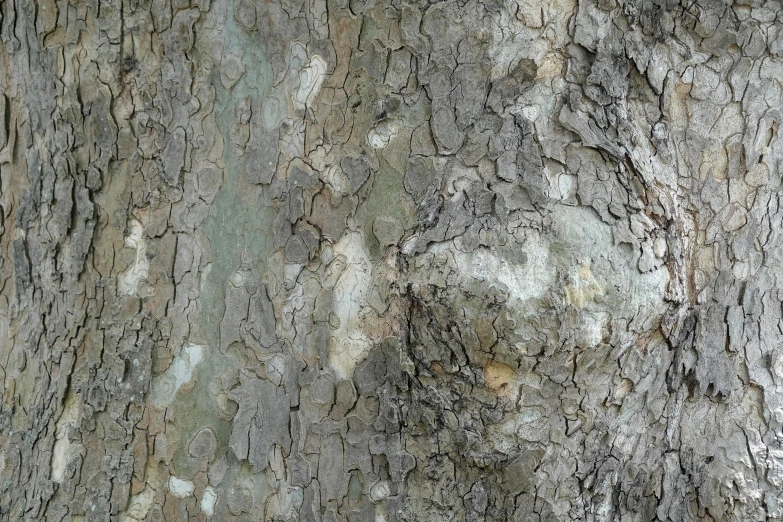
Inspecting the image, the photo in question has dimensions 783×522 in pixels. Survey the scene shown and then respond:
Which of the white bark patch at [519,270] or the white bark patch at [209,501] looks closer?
the white bark patch at [519,270]

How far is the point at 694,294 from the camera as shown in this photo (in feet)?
5.08

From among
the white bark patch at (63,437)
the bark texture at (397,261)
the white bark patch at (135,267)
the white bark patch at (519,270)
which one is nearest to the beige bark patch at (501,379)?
the bark texture at (397,261)

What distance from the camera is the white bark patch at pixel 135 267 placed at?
4.95ft

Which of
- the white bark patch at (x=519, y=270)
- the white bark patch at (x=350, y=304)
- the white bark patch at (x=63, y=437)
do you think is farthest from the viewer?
the white bark patch at (x=63, y=437)

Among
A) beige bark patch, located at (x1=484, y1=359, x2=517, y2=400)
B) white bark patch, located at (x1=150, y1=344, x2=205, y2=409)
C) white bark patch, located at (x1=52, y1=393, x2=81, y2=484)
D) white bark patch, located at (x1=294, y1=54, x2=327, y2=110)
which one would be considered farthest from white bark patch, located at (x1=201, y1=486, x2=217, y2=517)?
white bark patch, located at (x1=294, y1=54, x2=327, y2=110)

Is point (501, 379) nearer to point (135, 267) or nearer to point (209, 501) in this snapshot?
point (209, 501)

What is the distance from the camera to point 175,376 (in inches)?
58.7

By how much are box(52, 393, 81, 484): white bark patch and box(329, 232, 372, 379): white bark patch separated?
2.03 ft

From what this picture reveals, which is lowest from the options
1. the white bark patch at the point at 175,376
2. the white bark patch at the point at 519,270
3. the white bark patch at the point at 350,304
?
the white bark patch at the point at 175,376

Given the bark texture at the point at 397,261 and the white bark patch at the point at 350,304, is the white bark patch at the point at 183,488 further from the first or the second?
the white bark patch at the point at 350,304

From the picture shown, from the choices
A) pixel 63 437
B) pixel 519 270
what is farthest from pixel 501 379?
pixel 63 437

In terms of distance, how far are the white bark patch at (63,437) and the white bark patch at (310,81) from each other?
0.86 meters

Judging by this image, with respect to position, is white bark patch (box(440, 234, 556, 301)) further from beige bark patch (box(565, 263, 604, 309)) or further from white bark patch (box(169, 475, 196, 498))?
white bark patch (box(169, 475, 196, 498))

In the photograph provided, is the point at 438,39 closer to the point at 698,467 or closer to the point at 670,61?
the point at 670,61
